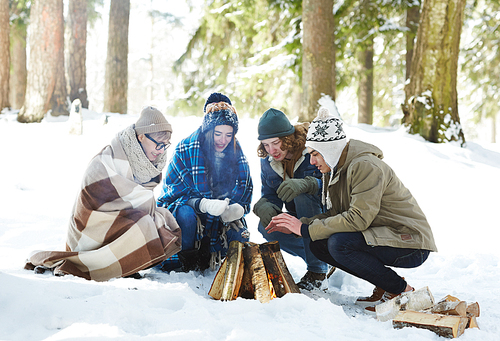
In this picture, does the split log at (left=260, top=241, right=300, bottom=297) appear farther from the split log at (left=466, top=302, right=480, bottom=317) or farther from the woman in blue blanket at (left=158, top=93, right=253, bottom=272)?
the split log at (left=466, top=302, right=480, bottom=317)

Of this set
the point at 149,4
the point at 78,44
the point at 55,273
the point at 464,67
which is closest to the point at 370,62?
the point at 464,67

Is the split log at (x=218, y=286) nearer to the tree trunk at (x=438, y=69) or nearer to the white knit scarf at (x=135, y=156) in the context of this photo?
the white knit scarf at (x=135, y=156)

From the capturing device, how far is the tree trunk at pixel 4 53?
788cm

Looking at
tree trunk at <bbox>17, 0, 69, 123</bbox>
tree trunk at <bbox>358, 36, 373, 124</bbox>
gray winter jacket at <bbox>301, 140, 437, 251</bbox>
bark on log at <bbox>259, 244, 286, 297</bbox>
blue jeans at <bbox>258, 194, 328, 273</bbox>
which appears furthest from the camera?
tree trunk at <bbox>358, 36, 373, 124</bbox>

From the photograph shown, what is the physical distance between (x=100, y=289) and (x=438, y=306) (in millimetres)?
1755

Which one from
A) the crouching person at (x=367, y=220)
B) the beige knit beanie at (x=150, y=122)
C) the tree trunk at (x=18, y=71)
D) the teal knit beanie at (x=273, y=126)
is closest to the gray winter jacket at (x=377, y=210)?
the crouching person at (x=367, y=220)

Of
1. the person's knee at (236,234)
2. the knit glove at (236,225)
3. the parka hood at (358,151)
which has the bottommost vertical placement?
the person's knee at (236,234)

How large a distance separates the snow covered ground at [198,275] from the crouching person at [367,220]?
1.15 feet

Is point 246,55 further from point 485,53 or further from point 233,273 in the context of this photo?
point 233,273

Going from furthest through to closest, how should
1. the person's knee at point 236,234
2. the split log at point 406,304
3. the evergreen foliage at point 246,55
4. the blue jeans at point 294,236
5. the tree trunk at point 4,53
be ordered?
the evergreen foliage at point 246,55 < the tree trunk at point 4,53 < the person's knee at point 236,234 < the blue jeans at point 294,236 < the split log at point 406,304

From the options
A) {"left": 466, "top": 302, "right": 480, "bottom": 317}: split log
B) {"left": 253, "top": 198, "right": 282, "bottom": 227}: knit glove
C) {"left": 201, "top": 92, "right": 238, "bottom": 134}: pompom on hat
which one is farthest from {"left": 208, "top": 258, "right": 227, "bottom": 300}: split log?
{"left": 466, "top": 302, "right": 480, "bottom": 317}: split log

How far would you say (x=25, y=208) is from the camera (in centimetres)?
411

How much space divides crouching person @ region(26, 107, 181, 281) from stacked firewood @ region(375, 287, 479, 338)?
143cm

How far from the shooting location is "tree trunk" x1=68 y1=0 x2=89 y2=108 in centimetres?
833
